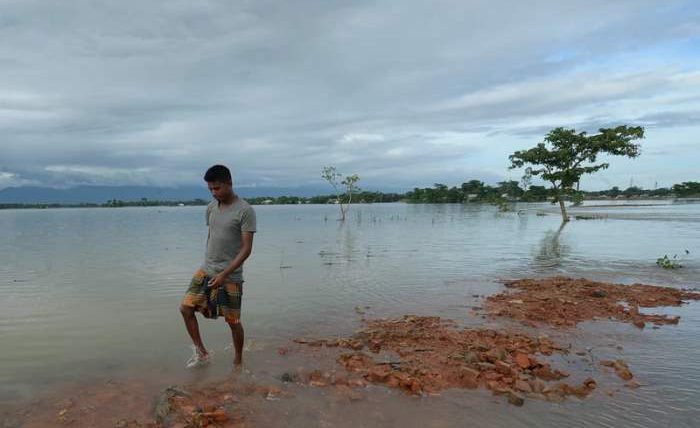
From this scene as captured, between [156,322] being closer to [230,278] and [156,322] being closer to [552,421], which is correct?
[230,278]

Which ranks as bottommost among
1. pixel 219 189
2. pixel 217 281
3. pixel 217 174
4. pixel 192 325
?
pixel 192 325

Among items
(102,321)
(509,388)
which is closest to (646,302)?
(509,388)

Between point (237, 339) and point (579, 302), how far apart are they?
605 centimetres

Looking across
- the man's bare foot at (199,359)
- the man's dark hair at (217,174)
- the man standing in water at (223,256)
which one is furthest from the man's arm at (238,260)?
the man's bare foot at (199,359)

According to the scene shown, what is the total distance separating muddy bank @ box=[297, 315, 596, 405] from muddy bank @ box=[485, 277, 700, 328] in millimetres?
1395

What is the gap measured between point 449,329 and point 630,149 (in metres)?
31.1

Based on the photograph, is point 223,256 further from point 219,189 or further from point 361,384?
point 361,384

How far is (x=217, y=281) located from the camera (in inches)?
203

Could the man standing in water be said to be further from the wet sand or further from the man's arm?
the wet sand

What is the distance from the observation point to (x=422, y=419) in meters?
4.08

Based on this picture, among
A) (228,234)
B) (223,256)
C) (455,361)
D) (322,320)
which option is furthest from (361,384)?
(322,320)

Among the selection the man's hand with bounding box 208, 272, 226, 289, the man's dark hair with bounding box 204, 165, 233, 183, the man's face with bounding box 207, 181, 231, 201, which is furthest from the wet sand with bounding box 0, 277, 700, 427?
the man's dark hair with bounding box 204, 165, 233, 183

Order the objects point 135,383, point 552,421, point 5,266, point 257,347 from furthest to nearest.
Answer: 1. point 5,266
2. point 257,347
3. point 135,383
4. point 552,421

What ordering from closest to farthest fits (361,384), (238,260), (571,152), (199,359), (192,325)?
(361,384) → (238,260) → (192,325) → (199,359) → (571,152)
